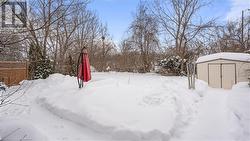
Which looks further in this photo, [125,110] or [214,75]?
[214,75]

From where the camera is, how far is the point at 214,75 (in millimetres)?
19328

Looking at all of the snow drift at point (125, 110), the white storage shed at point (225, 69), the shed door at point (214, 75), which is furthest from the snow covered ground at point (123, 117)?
the shed door at point (214, 75)

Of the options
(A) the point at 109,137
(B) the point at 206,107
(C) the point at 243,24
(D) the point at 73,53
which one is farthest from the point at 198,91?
(C) the point at 243,24

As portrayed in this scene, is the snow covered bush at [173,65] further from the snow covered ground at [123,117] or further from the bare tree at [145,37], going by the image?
the snow covered ground at [123,117]

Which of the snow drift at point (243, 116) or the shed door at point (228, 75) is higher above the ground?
the shed door at point (228, 75)

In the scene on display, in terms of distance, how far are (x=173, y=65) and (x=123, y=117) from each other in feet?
59.2

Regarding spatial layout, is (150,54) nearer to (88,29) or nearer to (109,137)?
(88,29)

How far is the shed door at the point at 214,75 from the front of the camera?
19156mm

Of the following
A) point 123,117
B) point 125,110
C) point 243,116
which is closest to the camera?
point 243,116

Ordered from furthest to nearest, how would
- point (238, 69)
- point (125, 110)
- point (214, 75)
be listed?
point (214, 75) < point (238, 69) < point (125, 110)

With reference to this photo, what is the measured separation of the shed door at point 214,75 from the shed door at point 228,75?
289mm

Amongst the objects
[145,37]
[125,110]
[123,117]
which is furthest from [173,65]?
[123,117]

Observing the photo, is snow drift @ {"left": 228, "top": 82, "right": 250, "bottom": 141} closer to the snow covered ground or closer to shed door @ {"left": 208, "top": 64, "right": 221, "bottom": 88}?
the snow covered ground

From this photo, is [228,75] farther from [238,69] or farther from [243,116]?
[243,116]
